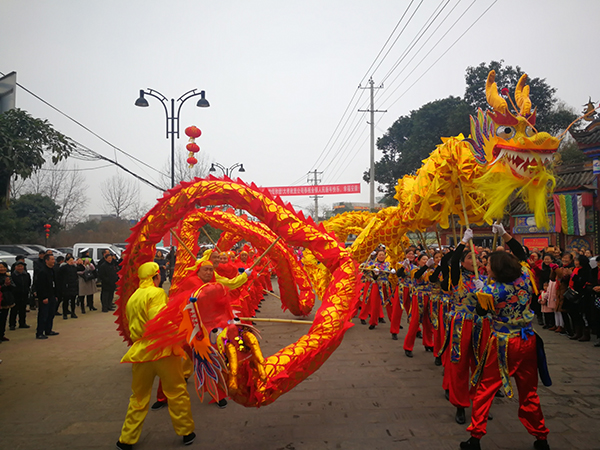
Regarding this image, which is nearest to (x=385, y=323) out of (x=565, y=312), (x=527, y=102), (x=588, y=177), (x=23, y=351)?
(x=565, y=312)

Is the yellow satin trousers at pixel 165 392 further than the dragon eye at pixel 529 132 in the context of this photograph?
No

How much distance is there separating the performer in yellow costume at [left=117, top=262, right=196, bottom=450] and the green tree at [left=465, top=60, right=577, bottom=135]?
63.2 feet

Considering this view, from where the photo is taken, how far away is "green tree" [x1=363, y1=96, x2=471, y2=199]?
62.4ft

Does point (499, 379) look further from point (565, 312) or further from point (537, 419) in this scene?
point (565, 312)

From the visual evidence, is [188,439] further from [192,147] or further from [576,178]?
[576,178]

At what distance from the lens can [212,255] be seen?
447cm

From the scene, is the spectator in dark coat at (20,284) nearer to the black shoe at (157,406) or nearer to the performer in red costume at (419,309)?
the black shoe at (157,406)

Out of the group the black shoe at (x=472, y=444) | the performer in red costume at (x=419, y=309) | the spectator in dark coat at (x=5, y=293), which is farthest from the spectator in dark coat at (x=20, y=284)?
the black shoe at (x=472, y=444)

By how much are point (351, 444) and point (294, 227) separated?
2.01 metres

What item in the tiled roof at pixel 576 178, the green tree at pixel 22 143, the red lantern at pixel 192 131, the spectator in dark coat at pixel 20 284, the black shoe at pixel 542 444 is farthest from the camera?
the tiled roof at pixel 576 178

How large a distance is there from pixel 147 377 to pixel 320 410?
5.51 ft

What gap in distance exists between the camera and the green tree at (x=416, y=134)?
62.4 ft

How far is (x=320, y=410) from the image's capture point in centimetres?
373

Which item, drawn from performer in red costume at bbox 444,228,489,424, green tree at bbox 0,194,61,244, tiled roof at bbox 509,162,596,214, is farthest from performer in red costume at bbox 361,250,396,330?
green tree at bbox 0,194,61,244
